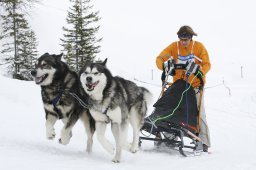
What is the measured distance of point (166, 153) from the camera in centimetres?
632

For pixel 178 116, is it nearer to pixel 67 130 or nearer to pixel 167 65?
pixel 167 65

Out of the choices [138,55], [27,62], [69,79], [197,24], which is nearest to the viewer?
[69,79]

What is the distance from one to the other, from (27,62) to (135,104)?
2372 centimetres

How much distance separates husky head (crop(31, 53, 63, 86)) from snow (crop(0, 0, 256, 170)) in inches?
34.8

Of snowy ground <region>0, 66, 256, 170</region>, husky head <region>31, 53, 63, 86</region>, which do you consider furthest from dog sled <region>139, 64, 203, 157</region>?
husky head <region>31, 53, 63, 86</region>

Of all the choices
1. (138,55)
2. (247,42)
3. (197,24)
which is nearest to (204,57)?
(138,55)

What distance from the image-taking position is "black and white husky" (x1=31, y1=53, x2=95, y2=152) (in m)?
5.46

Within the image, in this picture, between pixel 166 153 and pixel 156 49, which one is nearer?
pixel 166 153

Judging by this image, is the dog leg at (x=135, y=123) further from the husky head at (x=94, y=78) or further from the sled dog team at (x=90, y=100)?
the husky head at (x=94, y=78)

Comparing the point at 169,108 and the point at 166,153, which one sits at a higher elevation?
the point at 169,108

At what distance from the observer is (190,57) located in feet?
22.5

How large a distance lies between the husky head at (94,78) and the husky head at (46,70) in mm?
553

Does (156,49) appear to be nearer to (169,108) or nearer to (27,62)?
(27,62)

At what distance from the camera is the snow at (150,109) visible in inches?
191
